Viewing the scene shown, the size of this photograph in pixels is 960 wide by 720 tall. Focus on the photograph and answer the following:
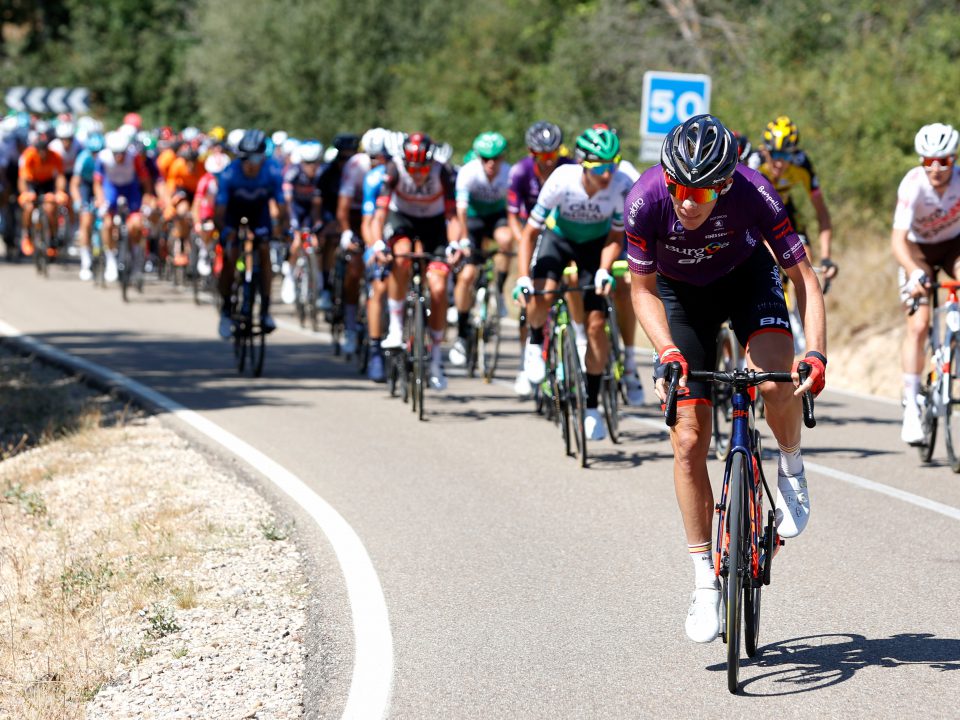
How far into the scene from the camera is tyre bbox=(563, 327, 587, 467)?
10125 millimetres

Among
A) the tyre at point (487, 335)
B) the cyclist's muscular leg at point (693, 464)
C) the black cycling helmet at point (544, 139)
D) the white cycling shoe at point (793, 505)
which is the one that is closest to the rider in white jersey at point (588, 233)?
the black cycling helmet at point (544, 139)

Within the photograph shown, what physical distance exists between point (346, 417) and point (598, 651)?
633 cm

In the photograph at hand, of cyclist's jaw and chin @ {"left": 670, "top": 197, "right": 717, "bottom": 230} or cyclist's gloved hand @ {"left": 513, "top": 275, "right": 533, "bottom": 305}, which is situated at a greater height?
cyclist's jaw and chin @ {"left": 670, "top": 197, "right": 717, "bottom": 230}

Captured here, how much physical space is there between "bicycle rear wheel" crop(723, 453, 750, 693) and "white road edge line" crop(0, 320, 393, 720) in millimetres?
1197

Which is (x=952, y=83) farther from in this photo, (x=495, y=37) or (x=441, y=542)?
(x=495, y=37)

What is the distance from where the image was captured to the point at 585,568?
295 inches

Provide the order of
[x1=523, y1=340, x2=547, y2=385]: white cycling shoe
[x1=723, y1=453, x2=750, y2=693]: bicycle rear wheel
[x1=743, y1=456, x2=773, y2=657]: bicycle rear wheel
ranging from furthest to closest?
[x1=523, y1=340, x2=547, y2=385]: white cycling shoe < [x1=743, y1=456, x2=773, y2=657]: bicycle rear wheel < [x1=723, y1=453, x2=750, y2=693]: bicycle rear wheel

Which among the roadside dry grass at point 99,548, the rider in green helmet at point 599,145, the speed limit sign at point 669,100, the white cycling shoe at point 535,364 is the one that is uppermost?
the speed limit sign at point 669,100

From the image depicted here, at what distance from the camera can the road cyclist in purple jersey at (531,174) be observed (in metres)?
11.9

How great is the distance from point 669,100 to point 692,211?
12984 millimetres

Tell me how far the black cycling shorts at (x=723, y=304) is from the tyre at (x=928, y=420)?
13.6ft

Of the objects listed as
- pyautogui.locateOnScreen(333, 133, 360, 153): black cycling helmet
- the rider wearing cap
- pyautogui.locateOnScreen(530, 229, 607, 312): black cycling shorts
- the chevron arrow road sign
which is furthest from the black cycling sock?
the chevron arrow road sign

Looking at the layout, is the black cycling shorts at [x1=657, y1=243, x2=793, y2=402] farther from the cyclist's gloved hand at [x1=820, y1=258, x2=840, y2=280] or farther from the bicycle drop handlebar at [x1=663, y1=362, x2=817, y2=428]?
the cyclist's gloved hand at [x1=820, y1=258, x2=840, y2=280]

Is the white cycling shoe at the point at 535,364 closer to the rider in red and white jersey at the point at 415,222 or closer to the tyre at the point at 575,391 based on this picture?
the tyre at the point at 575,391
